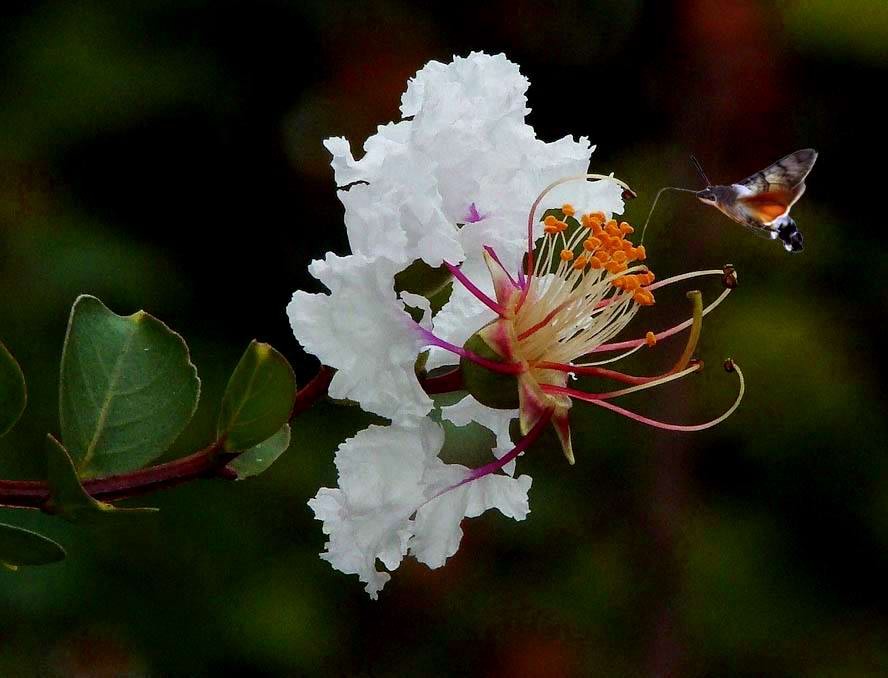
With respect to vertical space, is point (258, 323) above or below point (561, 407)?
above

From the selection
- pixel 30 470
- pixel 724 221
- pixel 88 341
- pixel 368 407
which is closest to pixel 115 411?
pixel 88 341

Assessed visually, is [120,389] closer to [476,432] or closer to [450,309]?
[450,309]

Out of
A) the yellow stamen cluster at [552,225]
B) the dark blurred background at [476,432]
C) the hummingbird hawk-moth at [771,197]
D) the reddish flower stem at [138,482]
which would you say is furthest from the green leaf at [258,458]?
the dark blurred background at [476,432]

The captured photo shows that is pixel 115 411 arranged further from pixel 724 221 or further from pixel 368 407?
pixel 724 221

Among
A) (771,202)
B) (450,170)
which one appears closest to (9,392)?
(450,170)

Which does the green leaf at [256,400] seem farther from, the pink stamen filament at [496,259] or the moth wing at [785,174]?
the moth wing at [785,174]
